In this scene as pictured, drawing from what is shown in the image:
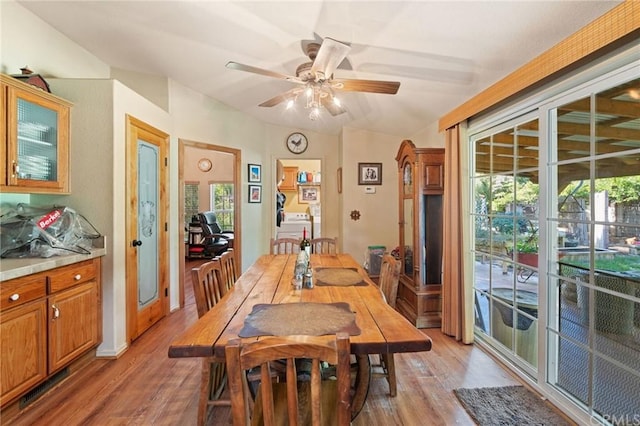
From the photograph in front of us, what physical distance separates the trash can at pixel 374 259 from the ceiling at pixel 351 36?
2.01m

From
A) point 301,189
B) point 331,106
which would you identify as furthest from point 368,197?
point 301,189

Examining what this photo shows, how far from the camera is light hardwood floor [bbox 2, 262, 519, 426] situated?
1879 millimetres

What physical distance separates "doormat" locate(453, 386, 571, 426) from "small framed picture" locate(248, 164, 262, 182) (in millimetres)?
4013

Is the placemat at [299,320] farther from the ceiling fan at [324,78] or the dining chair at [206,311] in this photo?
the ceiling fan at [324,78]

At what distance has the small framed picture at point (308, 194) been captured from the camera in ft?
28.2

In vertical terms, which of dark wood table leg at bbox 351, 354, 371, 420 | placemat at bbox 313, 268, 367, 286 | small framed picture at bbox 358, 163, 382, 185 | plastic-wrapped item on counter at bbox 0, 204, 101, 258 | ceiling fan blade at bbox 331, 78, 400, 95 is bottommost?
dark wood table leg at bbox 351, 354, 371, 420

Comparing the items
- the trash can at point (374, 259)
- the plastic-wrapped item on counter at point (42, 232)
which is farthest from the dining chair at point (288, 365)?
the trash can at point (374, 259)

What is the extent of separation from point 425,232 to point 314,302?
2.05m

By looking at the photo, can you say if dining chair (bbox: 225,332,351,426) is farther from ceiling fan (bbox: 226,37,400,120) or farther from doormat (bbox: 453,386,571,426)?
ceiling fan (bbox: 226,37,400,120)

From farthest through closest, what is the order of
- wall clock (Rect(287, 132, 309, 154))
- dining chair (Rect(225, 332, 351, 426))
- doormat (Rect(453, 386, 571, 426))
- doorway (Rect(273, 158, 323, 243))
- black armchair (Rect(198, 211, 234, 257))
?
doorway (Rect(273, 158, 323, 243)) → black armchair (Rect(198, 211, 234, 257)) → wall clock (Rect(287, 132, 309, 154)) → doormat (Rect(453, 386, 571, 426)) → dining chair (Rect(225, 332, 351, 426))

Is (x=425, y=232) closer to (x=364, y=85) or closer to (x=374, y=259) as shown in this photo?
(x=374, y=259)

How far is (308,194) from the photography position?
8.62m

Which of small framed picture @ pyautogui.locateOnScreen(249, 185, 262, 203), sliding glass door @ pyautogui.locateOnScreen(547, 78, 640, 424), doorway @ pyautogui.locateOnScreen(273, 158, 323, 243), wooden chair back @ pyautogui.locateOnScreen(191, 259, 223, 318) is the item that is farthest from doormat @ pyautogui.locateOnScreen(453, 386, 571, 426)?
doorway @ pyautogui.locateOnScreen(273, 158, 323, 243)

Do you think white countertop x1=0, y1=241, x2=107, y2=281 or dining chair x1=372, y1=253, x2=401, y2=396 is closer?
white countertop x1=0, y1=241, x2=107, y2=281
